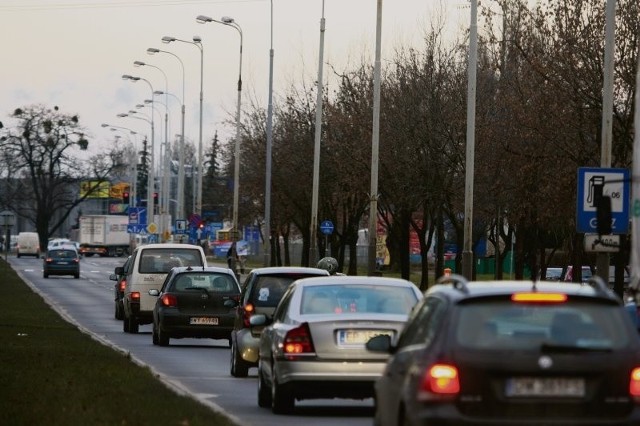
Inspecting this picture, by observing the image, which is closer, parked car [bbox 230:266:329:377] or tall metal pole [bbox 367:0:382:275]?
parked car [bbox 230:266:329:377]

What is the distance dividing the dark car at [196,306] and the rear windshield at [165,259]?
6.20m

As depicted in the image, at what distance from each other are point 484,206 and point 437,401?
44.7 m

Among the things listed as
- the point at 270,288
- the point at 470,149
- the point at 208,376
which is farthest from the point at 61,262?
the point at 270,288

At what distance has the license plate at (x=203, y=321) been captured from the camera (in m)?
31.1

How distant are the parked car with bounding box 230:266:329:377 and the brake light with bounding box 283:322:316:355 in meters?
5.41

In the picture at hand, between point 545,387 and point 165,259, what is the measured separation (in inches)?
1101

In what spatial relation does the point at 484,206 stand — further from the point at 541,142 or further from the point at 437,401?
the point at 437,401

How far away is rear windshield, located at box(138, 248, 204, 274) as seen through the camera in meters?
37.8

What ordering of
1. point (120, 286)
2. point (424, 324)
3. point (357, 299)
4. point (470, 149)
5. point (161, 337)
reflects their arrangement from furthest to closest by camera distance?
point (120, 286)
point (470, 149)
point (161, 337)
point (357, 299)
point (424, 324)

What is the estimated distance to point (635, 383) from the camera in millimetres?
10609

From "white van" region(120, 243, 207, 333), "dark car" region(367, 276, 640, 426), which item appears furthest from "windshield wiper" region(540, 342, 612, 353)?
"white van" region(120, 243, 207, 333)

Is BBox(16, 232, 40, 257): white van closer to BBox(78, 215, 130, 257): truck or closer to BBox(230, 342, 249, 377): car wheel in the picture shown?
BBox(78, 215, 130, 257): truck

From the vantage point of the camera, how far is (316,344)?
1686 cm

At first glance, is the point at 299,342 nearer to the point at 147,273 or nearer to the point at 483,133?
the point at 147,273
